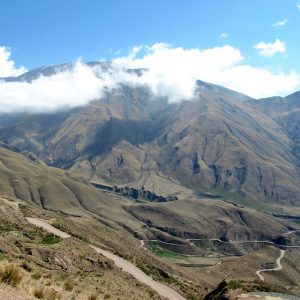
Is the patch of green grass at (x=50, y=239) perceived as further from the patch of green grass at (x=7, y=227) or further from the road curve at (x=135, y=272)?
the patch of green grass at (x=7, y=227)

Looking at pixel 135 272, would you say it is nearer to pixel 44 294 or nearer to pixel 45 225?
pixel 45 225

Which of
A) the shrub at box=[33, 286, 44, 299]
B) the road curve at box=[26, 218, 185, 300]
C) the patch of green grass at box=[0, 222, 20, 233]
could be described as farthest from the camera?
the patch of green grass at box=[0, 222, 20, 233]

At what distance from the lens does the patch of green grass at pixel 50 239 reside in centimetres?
6104

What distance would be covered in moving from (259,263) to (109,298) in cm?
14625

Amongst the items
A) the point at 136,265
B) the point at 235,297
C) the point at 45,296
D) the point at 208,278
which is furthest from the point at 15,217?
the point at 208,278

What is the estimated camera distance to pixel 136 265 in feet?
226

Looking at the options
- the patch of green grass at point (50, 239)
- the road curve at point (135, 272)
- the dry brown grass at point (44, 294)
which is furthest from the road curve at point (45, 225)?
the dry brown grass at point (44, 294)

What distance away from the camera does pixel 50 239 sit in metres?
63.4

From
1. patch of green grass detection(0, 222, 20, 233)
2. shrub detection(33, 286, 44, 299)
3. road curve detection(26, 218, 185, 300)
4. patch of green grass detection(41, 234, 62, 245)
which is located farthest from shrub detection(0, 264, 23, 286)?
patch of green grass detection(0, 222, 20, 233)

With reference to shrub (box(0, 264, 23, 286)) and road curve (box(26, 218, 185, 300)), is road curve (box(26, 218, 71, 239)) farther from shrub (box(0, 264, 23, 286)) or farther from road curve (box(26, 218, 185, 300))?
shrub (box(0, 264, 23, 286))

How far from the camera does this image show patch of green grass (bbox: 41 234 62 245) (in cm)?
6104

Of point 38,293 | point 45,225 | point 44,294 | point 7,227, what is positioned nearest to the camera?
point 38,293

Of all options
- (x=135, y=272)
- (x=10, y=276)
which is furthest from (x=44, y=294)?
(x=135, y=272)

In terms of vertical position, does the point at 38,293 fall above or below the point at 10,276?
below
